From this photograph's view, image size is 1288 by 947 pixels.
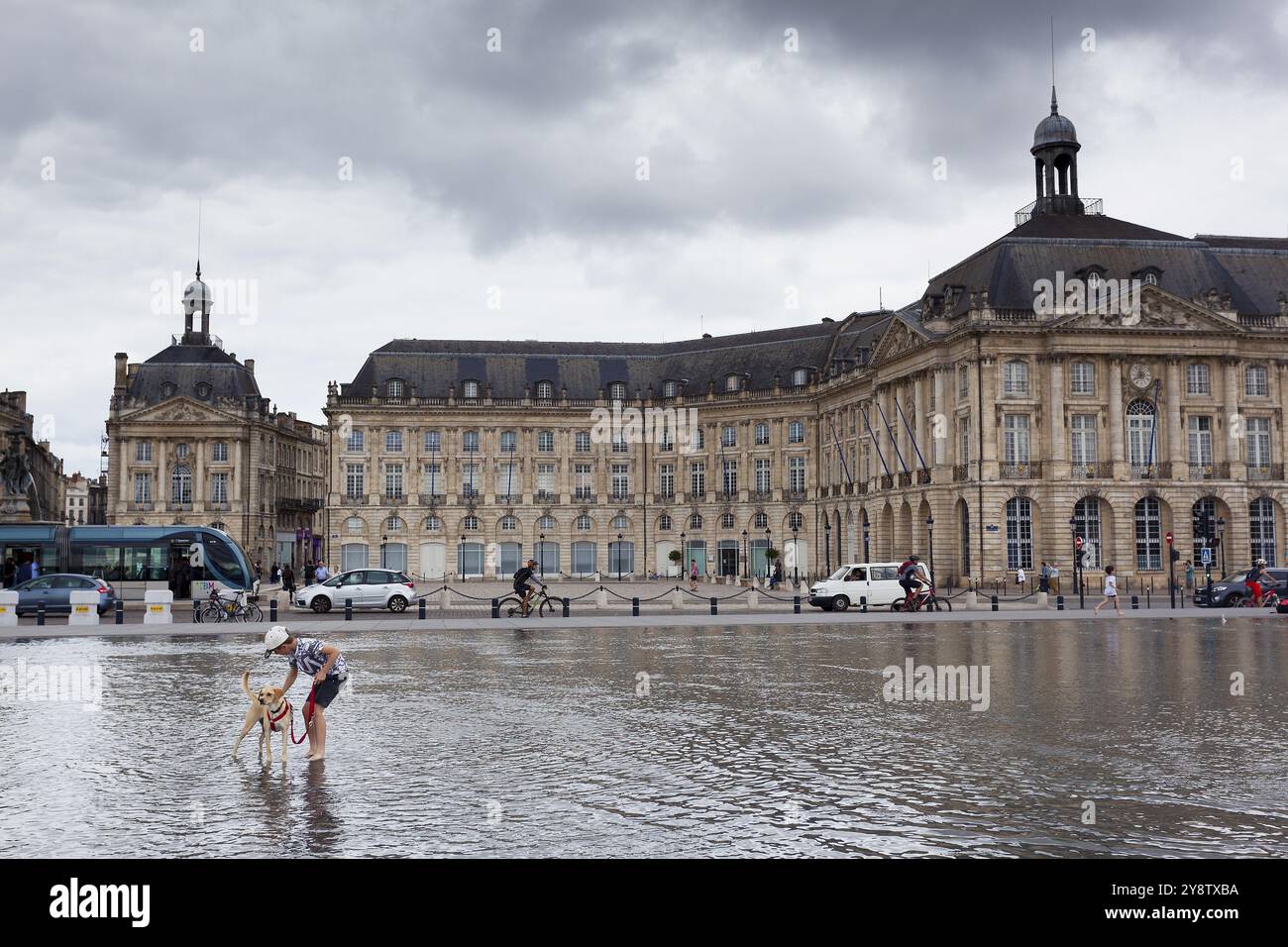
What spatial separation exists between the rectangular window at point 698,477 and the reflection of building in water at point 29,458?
45.2m

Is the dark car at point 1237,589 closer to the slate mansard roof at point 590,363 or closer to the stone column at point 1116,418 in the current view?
the stone column at point 1116,418

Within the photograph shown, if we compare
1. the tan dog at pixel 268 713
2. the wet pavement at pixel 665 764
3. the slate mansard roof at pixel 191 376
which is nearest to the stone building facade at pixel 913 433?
the slate mansard roof at pixel 191 376

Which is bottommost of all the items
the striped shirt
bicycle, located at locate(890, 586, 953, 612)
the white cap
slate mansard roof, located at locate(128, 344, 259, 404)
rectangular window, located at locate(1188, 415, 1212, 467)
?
bicycle, located at locate(890, 586, 953, 612)

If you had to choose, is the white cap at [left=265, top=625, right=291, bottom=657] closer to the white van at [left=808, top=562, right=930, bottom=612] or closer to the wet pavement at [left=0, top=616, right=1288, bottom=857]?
the wet pavement at [left=0, top=616, right=1288, bottom=857]

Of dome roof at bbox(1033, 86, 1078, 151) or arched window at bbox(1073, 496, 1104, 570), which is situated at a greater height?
dome roof at bbox(1033, 86, 1078, 151)

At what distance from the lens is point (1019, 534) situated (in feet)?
196

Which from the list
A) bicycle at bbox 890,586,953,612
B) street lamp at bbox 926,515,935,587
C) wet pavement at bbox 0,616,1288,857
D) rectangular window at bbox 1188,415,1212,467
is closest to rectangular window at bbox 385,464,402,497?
street lamp at bbox 926,515,935,587

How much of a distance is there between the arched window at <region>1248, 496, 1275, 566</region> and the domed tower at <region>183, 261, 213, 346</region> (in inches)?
3298

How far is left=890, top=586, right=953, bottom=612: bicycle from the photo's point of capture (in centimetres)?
3994

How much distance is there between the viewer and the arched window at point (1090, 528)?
5947 centimetres


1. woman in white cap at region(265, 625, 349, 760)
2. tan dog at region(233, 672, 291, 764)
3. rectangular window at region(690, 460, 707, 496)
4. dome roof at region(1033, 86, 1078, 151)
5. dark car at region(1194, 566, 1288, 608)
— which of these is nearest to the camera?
woman in white cap at region(265, 625, 349, 760)

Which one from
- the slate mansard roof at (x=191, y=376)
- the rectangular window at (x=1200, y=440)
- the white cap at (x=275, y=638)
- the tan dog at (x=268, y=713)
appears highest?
the slate mansard roof at (x=191, y=376)

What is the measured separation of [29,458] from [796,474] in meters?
55.0
